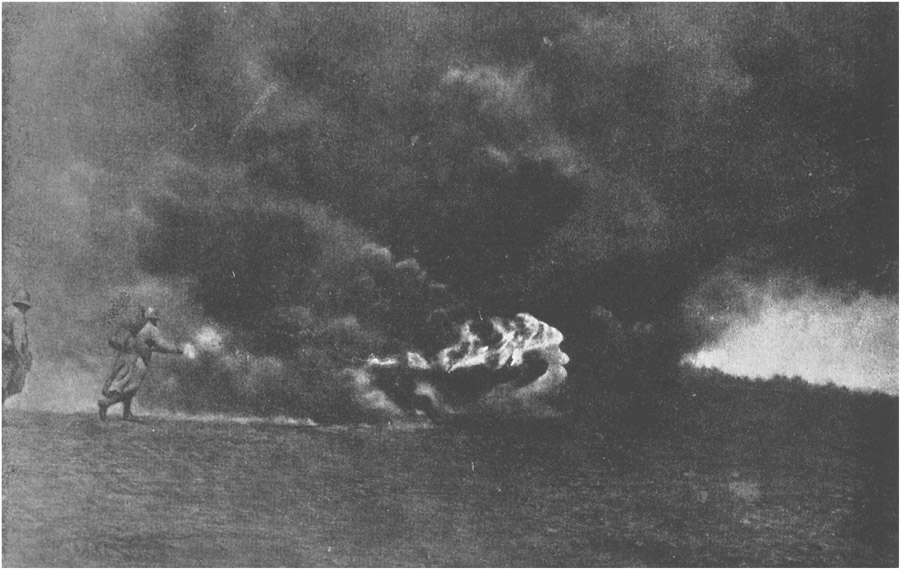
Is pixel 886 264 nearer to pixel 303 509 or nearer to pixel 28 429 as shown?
pixel 303 509

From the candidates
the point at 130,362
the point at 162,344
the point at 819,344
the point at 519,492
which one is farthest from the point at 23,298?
the point at 819,344

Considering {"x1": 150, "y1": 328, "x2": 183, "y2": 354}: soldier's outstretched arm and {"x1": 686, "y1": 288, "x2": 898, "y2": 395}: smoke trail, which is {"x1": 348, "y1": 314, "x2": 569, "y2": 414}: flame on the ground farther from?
{"x1": 150, "y1": 328, "x2": 183, "y2": 354}: soldier's outstretched arm

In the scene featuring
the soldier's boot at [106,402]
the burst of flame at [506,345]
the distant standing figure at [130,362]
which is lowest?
the soldier's boot at [106,402]

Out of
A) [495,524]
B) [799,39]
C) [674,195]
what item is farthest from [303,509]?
[799,39]

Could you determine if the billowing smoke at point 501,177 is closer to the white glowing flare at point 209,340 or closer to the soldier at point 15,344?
the white glowing flare at point 209,340

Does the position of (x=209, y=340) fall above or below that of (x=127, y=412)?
above

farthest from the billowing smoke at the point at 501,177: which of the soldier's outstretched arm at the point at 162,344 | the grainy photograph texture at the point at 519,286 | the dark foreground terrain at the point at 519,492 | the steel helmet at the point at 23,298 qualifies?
the steel helmet at the point at 23,298

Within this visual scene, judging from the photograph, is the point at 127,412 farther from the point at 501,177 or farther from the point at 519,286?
the point at 501,177
